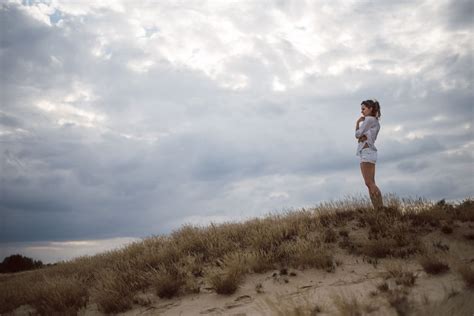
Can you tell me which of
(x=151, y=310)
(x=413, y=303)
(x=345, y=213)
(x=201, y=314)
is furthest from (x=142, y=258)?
(x=413, y=303)

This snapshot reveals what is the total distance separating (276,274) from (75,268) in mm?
8119

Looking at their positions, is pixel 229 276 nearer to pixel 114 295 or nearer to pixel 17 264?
pixel 114 295

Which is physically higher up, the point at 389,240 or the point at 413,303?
the point at 389,240

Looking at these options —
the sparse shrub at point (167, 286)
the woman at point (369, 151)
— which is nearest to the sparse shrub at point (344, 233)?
the woman at point (369, 151)

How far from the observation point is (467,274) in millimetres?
6195

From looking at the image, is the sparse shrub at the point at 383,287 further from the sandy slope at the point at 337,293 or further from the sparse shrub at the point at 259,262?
the sparse shrub at the point at 259,262

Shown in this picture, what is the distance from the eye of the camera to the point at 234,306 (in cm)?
671

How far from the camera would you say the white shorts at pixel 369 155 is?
918 cm

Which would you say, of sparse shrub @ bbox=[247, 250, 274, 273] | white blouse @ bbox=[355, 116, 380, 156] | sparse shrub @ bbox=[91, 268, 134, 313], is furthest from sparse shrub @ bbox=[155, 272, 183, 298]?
white blouse @ bbox=[355, 116, 380, 156]

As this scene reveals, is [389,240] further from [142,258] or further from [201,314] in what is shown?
[142,258]

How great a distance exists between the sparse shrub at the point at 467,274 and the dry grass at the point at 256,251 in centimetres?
2

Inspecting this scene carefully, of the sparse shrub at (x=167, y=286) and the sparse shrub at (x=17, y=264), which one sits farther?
the sparse shrub at (x=17, y=264)

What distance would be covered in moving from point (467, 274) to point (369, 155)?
3.59 meters

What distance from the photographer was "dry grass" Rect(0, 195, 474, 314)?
24.9 feet
